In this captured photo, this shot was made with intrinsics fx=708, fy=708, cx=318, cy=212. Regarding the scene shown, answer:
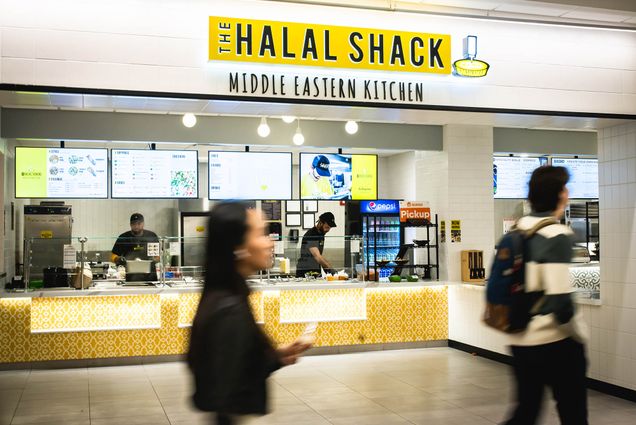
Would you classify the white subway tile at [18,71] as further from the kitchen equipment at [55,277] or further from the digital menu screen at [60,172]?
the digital menu screen at [60,172]

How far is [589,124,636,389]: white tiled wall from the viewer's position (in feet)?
20.7

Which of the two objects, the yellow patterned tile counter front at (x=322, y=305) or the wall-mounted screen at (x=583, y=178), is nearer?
the yellow patterned tile counter front at (x=322, y=305)

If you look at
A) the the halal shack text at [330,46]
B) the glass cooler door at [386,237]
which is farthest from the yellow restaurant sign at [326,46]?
the glass cooler door at [386,237]

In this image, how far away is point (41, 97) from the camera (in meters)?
5.26

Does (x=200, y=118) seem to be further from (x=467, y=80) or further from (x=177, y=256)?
(x=467, y=80)

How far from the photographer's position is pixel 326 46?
564 centimetres

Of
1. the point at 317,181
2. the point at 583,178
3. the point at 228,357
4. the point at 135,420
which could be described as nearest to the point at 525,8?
the point at 317,181

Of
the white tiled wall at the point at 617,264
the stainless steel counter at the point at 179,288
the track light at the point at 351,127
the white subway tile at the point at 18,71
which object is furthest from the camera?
the track light at the point at 351,127

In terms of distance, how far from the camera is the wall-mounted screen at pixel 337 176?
32.0ft

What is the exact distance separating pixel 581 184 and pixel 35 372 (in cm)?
857

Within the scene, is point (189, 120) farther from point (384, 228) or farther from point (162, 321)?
point (384, 228)

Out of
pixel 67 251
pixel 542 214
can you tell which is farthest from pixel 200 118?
pixel 542 214

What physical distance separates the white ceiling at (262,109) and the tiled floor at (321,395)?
245cm

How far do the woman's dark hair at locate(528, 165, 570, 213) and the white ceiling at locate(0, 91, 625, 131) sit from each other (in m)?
2.59
